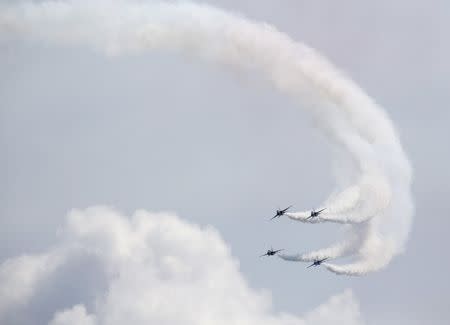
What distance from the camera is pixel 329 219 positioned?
410ft

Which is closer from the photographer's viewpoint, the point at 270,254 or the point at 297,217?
the point at 297,217

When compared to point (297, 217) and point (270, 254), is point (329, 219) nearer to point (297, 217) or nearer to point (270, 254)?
point (297, 217)

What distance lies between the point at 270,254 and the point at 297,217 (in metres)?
9.68

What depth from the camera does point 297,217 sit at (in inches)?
5022

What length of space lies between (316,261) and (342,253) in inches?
126

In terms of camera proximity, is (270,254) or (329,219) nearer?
(329,219)

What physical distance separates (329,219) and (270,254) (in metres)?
12.8

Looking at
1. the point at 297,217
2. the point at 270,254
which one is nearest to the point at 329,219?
the point at 297,217

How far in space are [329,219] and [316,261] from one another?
786 centimetres

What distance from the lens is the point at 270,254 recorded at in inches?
5354

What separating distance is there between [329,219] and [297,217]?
12.5ft

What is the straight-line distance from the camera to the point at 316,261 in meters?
132
